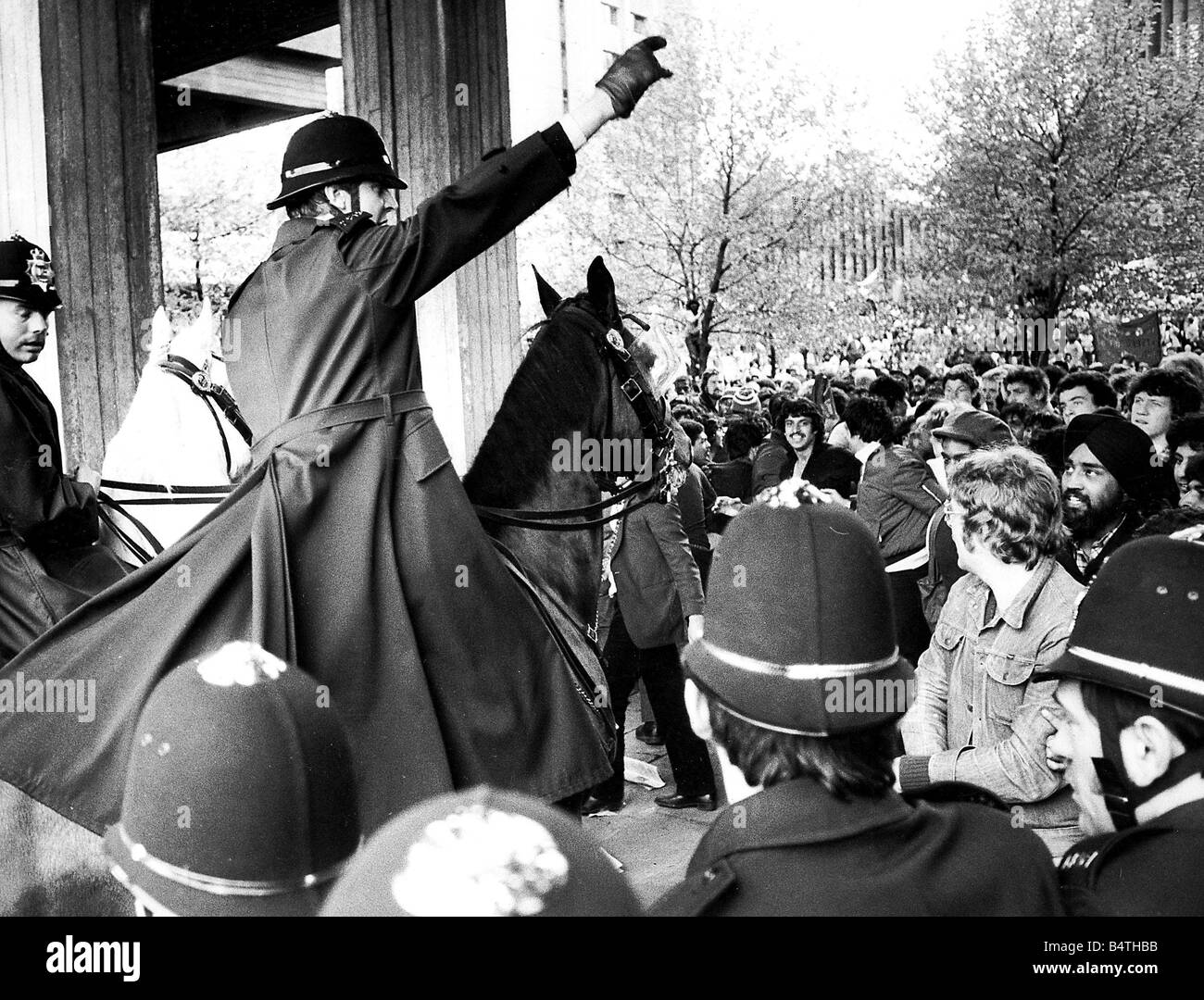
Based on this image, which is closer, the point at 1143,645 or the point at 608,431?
the point at 1143,645

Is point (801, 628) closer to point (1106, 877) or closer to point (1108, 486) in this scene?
point (1106, 877)

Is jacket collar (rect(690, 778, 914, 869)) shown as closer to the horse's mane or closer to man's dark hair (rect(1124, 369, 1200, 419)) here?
the horse's mane

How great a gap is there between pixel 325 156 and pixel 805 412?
5372 millimetres

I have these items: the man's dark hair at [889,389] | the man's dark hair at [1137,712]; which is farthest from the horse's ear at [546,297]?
the man's dark hair at [889,389]

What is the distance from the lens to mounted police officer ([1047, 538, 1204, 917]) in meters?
1.89

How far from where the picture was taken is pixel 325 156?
3.69m

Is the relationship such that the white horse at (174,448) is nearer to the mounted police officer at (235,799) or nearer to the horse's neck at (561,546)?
the horse's neck at (561,546)

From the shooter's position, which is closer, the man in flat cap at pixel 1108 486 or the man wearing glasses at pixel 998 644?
the man wearing glasses at pixel 998 644

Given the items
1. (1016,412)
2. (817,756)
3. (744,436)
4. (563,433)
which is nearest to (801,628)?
(817,756)

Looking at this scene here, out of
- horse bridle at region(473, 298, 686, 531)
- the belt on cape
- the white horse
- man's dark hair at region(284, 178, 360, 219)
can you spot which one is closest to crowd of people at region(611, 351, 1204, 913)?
horse bridle at region(473, 298, 686, 531)

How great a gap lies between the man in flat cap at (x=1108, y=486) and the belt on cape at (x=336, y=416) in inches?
107

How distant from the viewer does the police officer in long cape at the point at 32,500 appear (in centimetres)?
445
